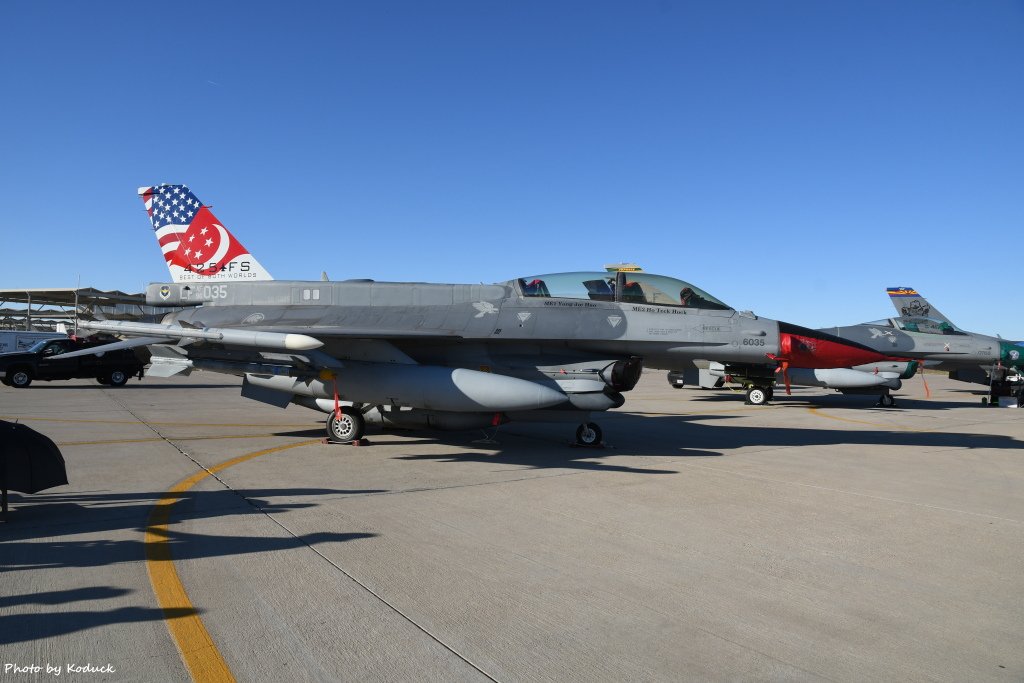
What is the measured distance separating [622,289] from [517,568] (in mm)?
6429

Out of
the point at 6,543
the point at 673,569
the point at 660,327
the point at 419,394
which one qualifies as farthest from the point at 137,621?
the point at 660,327

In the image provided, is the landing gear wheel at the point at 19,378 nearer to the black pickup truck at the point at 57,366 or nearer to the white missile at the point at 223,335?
the black pickup truck at the point at 57,366

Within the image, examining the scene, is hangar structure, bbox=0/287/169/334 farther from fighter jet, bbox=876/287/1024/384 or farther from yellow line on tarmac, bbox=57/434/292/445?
fighter jet, bbox=876/287/1024/384

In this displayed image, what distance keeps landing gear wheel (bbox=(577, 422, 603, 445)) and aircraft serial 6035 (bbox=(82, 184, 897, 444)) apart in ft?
0.05

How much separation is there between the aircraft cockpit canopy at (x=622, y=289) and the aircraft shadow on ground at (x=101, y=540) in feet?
15.4

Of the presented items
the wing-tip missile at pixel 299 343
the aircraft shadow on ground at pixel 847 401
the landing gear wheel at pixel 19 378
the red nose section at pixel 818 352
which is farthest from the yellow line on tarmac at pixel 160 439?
the landing gear wheel at pixel 19 378

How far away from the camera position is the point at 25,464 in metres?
5.14

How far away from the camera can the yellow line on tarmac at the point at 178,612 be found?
3.01 meters

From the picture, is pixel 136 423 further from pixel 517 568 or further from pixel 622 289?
pixel 517 568

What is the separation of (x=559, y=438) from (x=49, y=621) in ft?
28.5

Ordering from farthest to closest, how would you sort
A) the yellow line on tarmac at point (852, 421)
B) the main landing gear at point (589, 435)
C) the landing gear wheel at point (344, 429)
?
the yellow line on tarmac at point (852, 421)
the main landing gear at point (589, 435)
the landing gear wheel at point (344, 429)

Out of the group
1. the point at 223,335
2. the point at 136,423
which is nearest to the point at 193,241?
the point at 136,423

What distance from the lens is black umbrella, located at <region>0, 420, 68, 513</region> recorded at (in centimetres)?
511

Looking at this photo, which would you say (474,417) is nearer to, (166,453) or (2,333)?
(166,453)
